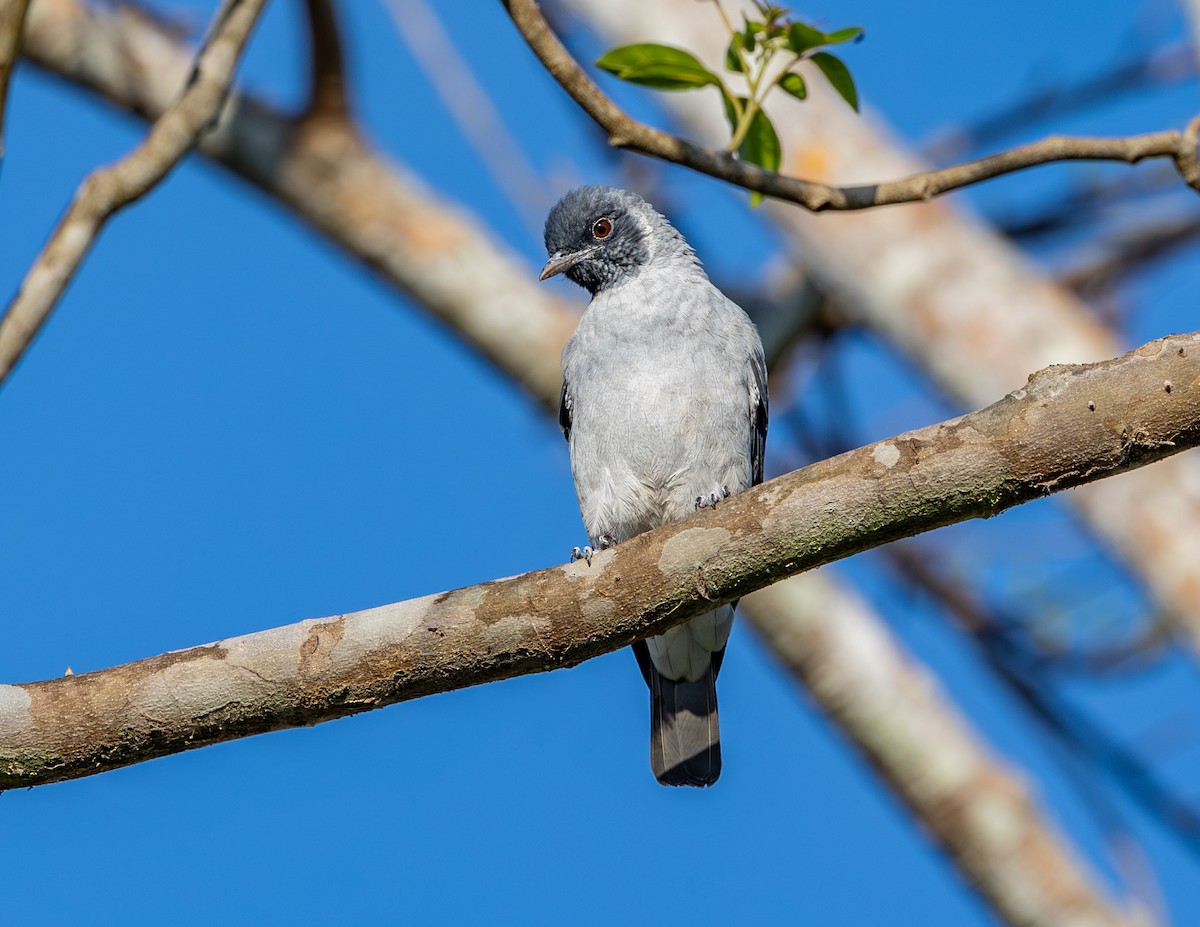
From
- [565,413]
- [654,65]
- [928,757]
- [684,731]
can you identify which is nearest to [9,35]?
[654,65]

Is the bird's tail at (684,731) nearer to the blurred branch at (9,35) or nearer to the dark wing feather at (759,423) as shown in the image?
the dark wing feather at (759,423)

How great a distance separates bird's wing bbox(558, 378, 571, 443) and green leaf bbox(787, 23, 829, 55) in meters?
2.12

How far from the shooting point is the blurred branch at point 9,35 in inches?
170

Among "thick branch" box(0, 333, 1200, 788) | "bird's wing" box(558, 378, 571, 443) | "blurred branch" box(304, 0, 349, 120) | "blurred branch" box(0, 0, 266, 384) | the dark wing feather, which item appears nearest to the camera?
"thick branch" box(0, 333, 1200, 788)

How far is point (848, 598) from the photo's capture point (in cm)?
767

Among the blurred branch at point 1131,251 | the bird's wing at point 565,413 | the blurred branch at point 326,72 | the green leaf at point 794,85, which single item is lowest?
the green leaf at point 794,85

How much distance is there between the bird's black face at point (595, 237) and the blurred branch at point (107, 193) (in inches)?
65.7

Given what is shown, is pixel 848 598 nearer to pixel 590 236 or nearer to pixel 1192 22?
pixel 590 236

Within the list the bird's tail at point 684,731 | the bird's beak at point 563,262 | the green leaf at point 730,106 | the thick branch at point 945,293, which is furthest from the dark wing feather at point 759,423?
the thick branch at point 945,293

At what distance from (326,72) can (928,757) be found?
503 centimetres

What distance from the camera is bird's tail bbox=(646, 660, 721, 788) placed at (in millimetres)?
5582

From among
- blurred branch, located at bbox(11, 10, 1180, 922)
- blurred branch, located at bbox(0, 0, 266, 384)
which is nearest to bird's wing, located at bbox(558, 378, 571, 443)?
blurred branch, located at bbox(11, 10, 1180, 922)

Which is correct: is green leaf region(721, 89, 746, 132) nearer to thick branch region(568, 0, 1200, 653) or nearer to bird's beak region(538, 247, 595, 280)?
bird's beak region(538, 247, 595, 280)

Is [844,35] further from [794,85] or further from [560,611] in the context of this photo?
[560,611]
